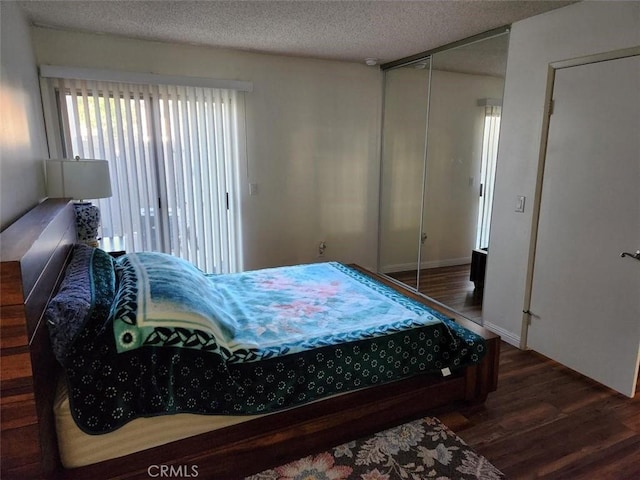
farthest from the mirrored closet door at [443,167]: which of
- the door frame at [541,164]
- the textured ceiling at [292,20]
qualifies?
the door frame at [541,164]

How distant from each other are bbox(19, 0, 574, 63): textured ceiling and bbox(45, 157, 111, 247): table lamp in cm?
101

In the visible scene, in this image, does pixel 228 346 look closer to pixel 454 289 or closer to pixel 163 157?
pixel 163 157

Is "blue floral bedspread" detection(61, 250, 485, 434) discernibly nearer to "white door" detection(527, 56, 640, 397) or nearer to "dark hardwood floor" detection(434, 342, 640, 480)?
"dark hardwood floor" detection(434, 342, 640, 480)

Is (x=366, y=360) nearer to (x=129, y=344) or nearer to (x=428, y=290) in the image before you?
(x=129, y=344)

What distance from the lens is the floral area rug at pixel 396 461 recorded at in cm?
179

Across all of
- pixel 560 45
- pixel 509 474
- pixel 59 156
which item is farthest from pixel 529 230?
pixel 59 156

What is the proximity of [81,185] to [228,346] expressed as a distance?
1.69 metres

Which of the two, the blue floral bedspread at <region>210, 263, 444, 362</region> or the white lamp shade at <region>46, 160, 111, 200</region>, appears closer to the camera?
the blue floral bedspread at <region>210, 263, 444, 362</region>

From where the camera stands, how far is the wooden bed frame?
1.23m

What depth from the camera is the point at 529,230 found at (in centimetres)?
287

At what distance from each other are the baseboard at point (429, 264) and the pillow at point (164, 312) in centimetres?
252

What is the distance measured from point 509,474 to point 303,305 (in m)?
1.32

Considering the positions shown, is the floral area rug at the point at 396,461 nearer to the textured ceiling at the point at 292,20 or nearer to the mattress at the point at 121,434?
the mattress at the point at 121,434

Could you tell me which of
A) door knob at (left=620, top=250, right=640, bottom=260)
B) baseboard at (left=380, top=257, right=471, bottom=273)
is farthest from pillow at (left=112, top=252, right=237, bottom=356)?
baseboard at (left=380, top=257, right=471, bottom=273)
